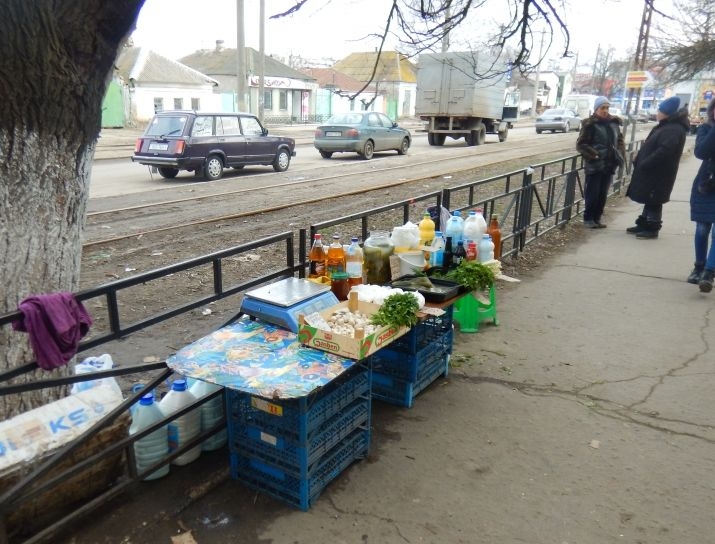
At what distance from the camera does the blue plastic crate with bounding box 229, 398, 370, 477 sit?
108 inches

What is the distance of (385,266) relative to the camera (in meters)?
4.14

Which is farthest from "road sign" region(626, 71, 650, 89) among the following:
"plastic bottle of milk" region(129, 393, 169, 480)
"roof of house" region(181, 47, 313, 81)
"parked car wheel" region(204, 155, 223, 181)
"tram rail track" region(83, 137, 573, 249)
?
"roof of house" region(181, 47, 313, 81)

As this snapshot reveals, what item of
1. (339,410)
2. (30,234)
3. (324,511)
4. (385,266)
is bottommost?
(324,511)

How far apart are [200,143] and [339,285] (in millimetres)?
11162

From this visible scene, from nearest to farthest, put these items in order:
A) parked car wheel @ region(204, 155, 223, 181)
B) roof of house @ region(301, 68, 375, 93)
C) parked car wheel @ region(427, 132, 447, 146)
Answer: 1. parked car wheel @ region(204, 155, 223, 181)
2. parked car wheel @ region(427, 132, 447, 146)
3. roof of house @ region(301, 68, 375, 93)

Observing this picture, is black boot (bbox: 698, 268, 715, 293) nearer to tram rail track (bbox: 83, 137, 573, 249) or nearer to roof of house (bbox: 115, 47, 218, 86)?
tram rail track (bbox: 83, 137, 573, 249)

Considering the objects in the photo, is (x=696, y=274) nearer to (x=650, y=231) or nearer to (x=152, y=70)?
(x=650, y=231)

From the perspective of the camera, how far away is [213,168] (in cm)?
1423

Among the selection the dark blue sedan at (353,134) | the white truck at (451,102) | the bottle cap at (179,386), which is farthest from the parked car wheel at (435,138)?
the bottle cap at (179,386)

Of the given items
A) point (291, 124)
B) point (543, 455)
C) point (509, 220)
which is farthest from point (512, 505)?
point (291, 124)

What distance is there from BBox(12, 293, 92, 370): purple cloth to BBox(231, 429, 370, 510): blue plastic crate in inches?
40.3

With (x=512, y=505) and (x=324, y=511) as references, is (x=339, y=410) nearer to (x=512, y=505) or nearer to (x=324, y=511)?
(x=324, y=511)

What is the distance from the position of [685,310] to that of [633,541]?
376 centimetres

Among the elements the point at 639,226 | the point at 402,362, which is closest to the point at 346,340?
the point at 402,362
